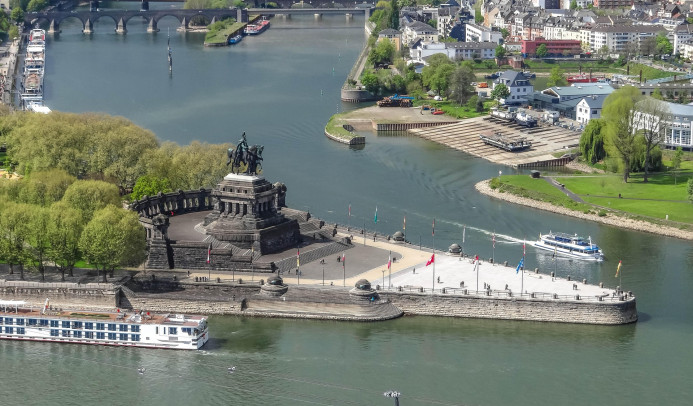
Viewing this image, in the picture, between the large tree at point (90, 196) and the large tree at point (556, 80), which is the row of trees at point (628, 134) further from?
the large tree at point (90, 196)

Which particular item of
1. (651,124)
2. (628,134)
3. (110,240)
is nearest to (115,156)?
(110,240)

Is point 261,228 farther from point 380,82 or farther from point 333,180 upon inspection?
point 380,82

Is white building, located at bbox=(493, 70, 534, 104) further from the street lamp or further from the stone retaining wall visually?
the street lamp

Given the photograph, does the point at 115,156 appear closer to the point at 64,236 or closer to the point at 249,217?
the point at 249,217

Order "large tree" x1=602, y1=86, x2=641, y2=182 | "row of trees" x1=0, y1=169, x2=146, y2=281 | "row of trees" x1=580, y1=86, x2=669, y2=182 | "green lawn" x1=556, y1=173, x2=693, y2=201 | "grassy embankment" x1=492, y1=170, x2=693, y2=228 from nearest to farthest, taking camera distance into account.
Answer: "row of trees" x1=0, y1=169, x2=146, y2=281
"grassy embankment" x1=492, y1=170, x2=693, y2=228
"green lawn" x1=556, y1=173, x2=693, y2=201
"large tree" x1=602, y1=86, x2=641, y2=182
"row of trees" x1=580, y1=86, x2=669, y2=182

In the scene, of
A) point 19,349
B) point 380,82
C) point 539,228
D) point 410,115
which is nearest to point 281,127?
point 410,115

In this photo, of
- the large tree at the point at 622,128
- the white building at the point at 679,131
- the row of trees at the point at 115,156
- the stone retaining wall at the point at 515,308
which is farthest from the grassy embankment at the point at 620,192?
the row of trees at the point at 115,156

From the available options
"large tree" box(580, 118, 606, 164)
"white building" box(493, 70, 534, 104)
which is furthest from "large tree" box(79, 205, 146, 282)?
"white building" box(493, 70, 534, 104)
